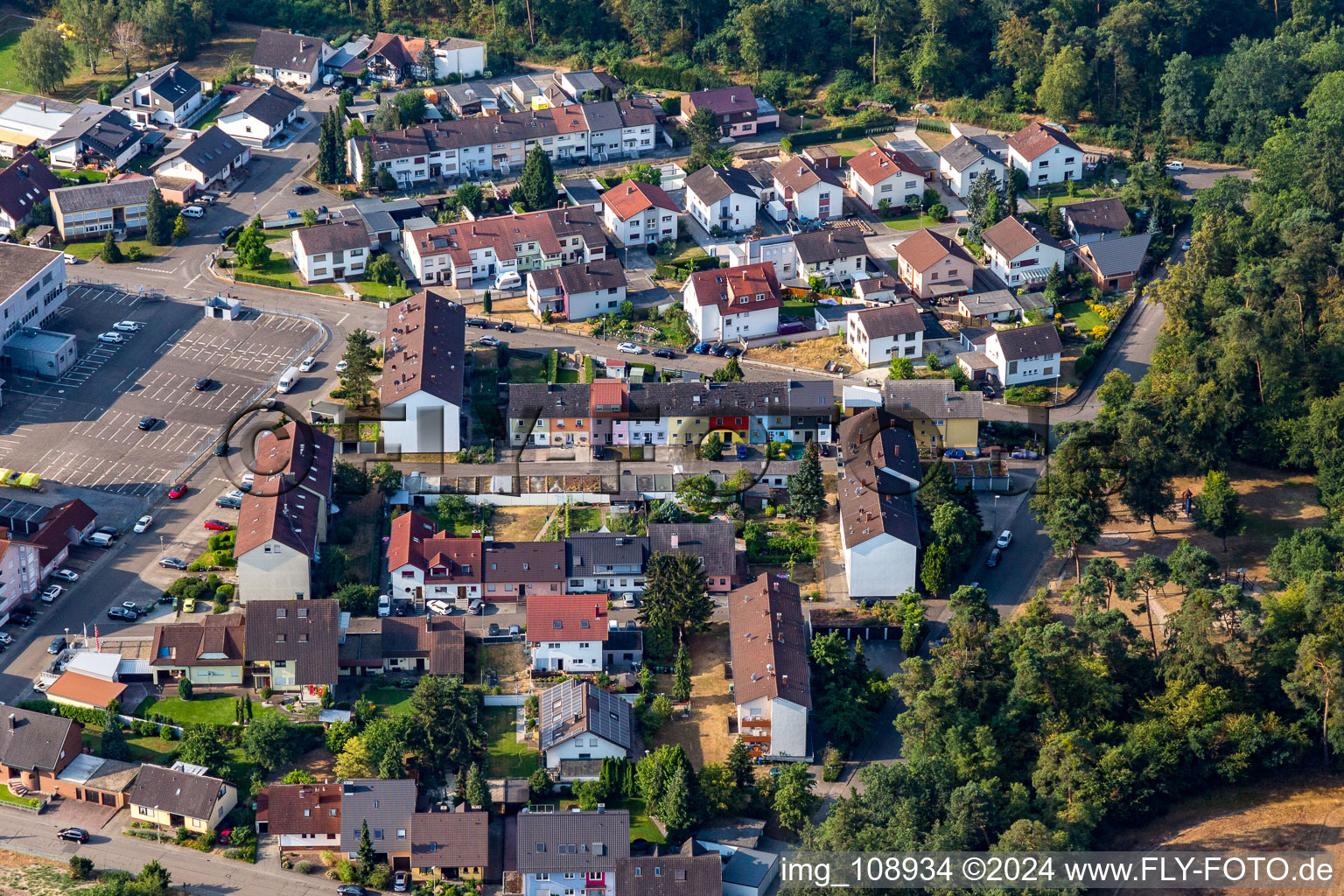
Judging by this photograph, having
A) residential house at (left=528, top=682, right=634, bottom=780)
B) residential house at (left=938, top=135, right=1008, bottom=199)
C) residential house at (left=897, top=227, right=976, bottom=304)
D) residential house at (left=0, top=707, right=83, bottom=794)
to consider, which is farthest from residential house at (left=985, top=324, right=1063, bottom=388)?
residential house at (left=0, top=707, right=83, bottom=794)

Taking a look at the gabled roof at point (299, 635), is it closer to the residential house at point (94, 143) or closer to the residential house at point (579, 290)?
the residential house at point (579, 290)

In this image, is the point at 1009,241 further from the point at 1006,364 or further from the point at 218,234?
the point at 218,234

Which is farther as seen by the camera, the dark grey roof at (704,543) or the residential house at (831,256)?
the residential house at (831,256)

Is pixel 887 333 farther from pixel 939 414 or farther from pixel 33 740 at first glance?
pixel 33 740

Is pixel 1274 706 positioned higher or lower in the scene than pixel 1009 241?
lower

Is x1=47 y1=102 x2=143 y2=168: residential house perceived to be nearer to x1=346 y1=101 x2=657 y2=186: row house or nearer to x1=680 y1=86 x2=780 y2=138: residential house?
x1=346 y1=101 x2=657 y2=186: row house

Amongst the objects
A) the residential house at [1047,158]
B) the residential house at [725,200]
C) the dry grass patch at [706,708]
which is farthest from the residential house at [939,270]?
the dry grass patch at [706,708]

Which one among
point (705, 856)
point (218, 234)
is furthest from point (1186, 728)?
point (218, 234)
